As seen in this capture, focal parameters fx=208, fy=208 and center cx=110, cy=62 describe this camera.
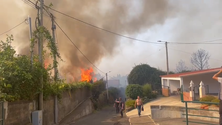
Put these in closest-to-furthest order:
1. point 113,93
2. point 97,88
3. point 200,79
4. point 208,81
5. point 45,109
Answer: point 45,109, point 208,81, point 200,79, point 97,88, point 113,93

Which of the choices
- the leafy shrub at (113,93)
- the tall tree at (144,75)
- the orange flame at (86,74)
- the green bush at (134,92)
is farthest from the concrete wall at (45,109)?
the leafy shrub at (113,93)

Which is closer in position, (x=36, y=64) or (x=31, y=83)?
(x=31, y=83)

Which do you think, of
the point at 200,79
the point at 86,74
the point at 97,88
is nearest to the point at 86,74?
the point at 86,74

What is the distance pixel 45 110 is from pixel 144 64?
2191cm

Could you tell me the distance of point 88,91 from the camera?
24453mm

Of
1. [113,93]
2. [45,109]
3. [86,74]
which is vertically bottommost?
[113,93]

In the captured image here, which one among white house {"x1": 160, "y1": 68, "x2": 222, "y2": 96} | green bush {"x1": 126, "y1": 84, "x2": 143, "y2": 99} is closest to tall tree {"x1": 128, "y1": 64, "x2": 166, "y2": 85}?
green bush {"x1": 126, "y1": 84, "x2": 143, "y2": 99}

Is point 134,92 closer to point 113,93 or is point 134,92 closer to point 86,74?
point 86,74

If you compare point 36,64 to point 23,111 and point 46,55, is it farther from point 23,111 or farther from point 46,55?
point 23,111

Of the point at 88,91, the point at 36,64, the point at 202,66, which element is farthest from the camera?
the point at 202,66

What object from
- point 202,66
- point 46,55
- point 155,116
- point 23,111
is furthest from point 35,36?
point 202,66

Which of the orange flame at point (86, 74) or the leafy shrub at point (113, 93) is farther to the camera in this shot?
the leafy shrub at point (113, 93)

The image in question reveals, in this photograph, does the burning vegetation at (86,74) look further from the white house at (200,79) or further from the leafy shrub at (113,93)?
the white house at (200,79)

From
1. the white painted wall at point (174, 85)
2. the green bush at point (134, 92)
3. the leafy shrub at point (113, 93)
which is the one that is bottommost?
the leafy shrub at point (113, 93)
